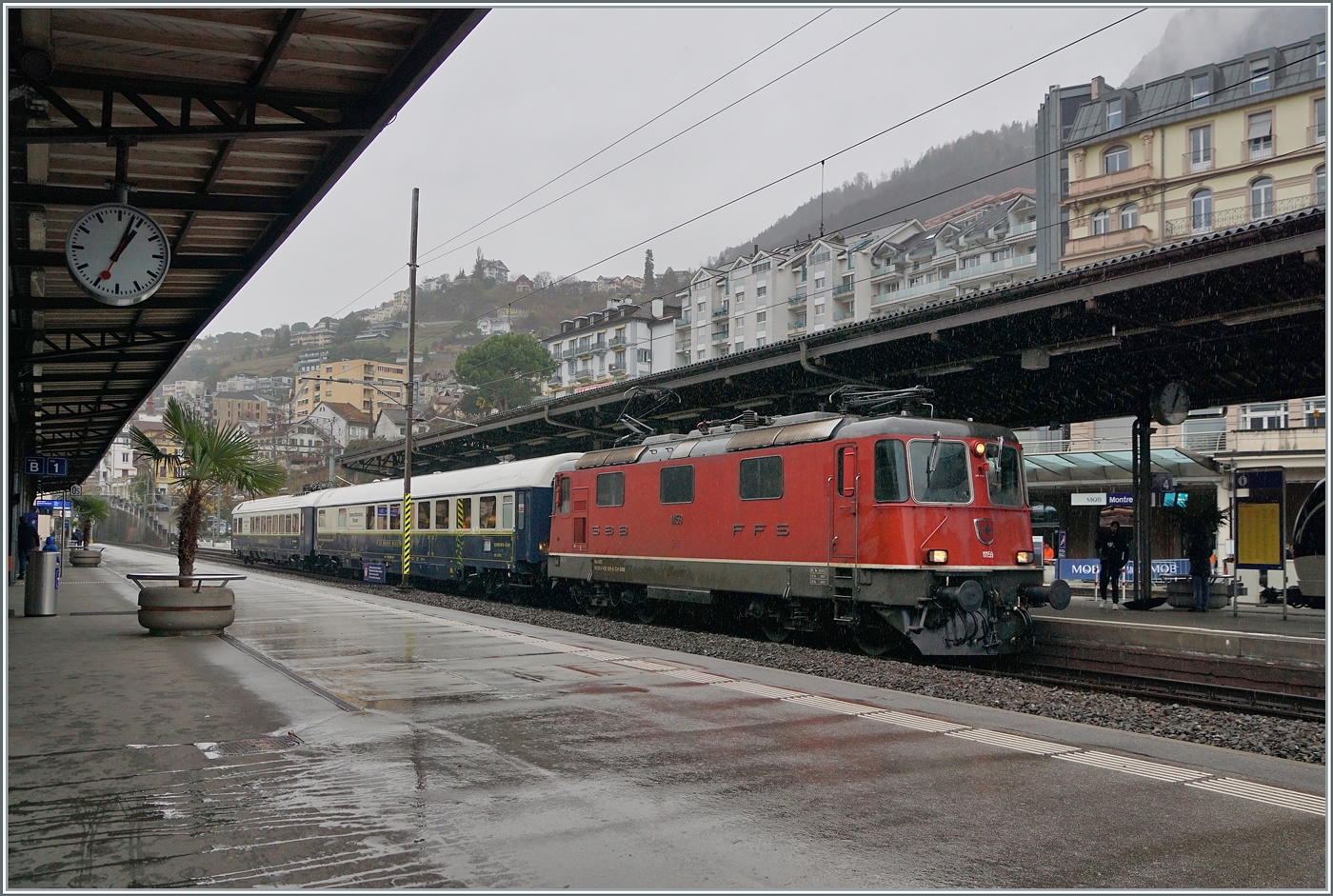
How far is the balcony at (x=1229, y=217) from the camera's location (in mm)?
48094

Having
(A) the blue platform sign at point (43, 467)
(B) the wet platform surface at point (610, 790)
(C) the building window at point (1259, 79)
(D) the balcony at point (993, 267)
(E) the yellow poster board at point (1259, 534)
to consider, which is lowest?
(B) the wet platform surface at point (610, 790)

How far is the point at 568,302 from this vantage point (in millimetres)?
199625

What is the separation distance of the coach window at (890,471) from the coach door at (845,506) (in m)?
0.28

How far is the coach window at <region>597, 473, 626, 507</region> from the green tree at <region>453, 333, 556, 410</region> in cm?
7173

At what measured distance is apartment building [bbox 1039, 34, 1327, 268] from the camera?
48.0 m

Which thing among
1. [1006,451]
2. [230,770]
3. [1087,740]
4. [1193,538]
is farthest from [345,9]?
[1193,538]

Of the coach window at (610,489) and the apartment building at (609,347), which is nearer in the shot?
the coach window at (610,489)

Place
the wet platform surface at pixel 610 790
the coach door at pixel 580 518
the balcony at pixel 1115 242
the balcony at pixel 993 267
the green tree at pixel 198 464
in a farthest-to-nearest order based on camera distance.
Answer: the balcony at pixel 993 267, the balcony at pixel 1115 242, the coach door at pixel 580 518, the green tree at pixel 198 464, the wet platform surface at pixel 610 790

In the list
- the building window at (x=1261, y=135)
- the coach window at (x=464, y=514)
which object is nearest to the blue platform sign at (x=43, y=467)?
the coach window at (x=464, y=514)

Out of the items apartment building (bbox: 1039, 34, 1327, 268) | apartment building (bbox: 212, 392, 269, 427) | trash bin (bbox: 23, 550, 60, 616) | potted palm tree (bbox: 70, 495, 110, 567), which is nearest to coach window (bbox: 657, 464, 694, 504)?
trash bin (bbox: 23, 550, 60, 616)

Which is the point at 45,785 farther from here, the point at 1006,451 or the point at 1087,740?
the point at 1006,451

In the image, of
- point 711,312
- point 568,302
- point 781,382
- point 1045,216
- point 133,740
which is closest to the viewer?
point 133,740

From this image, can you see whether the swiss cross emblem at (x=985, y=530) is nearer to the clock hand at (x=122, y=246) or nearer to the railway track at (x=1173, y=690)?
the railway track at (x=1173, y=690)

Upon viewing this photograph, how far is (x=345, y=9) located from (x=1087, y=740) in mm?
7553
